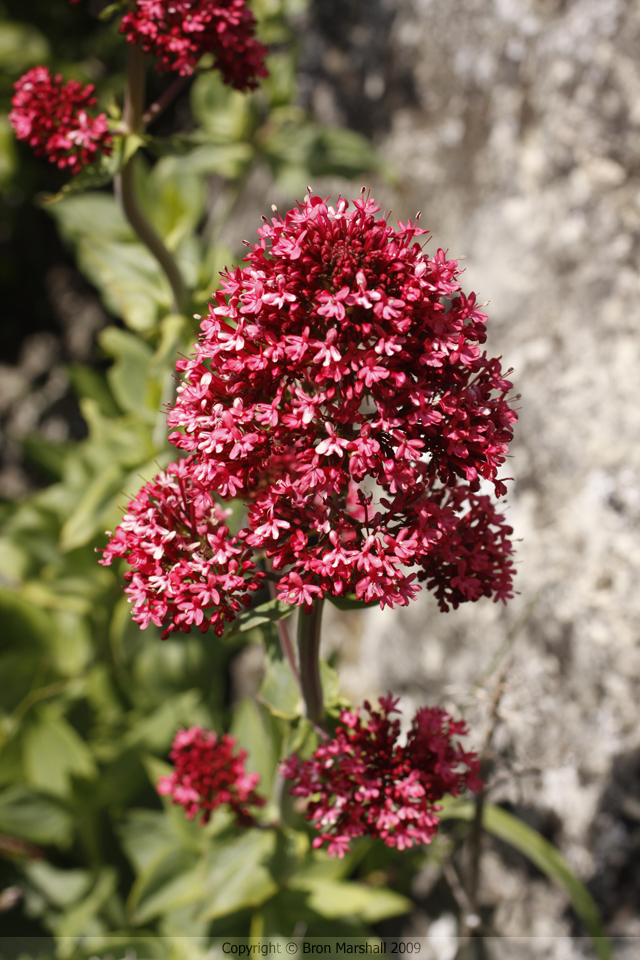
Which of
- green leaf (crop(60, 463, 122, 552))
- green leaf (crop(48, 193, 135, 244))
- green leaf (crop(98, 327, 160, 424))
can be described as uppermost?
green leaf (crop(48, 193, 135, 244))

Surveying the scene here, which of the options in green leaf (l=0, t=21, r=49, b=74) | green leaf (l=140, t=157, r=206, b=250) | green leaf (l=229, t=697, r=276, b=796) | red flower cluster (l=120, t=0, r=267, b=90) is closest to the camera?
red flower cluster (l=120, t=0, r=267, b=90)

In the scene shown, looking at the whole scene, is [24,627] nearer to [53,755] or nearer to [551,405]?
[53,755]

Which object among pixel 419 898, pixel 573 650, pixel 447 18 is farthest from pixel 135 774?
pixel 447 18

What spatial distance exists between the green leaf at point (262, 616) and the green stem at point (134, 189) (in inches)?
52.1

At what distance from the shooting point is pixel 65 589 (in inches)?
120

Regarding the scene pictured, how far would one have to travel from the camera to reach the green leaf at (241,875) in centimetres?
217

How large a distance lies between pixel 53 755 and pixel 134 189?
2.21 metres

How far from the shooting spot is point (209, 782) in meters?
2.01

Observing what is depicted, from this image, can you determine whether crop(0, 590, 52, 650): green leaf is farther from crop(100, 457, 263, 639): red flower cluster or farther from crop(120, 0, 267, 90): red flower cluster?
crop(120, 0, 267, 90): red flower cluster

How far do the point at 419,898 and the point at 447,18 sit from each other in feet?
13.4

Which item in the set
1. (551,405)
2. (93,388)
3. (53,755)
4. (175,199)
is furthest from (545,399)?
(53,755)

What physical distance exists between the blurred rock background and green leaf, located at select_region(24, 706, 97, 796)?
1304mm

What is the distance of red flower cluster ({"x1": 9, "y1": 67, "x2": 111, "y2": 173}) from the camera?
6.52 ft

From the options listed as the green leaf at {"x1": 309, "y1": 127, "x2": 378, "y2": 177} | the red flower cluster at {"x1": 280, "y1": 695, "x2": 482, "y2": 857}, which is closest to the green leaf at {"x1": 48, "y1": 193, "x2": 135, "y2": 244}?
the green leaf at {"x1": 309, "y1": 127, "x2": 378, "y2": 177}
